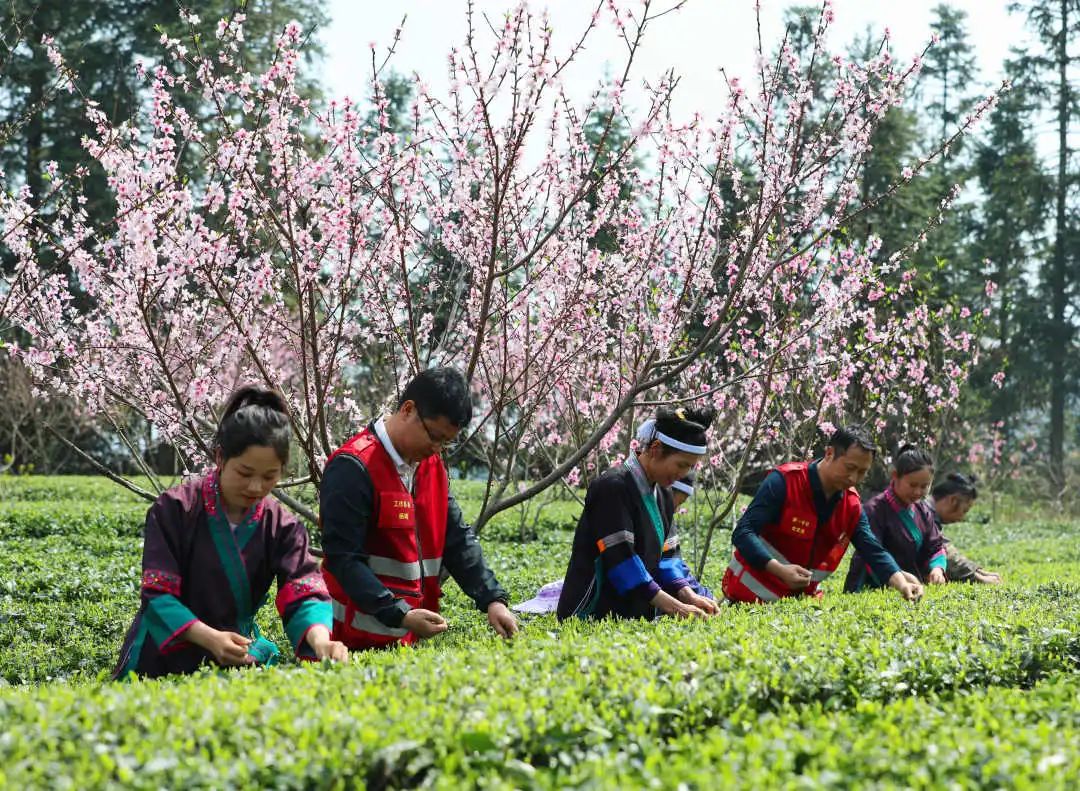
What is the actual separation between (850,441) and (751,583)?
1.05 metres

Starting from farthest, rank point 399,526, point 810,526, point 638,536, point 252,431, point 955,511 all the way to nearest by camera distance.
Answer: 1. point 955,511
2. point 810,526
3. point 638,536
4. point 399,526
5. point 252,431

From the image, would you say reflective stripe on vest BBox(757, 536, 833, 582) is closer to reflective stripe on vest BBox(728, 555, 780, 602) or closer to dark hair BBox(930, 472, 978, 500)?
reflective stripe on vest BBox(728, 555, 780, 602)

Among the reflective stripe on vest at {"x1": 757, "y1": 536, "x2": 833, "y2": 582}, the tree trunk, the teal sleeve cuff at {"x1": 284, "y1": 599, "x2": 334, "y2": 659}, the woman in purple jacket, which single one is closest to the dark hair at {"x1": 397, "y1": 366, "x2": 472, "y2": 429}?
the teal sleeve cuff at {"x1": 284, "y1": 599, "x2": 334, "y2": 659}

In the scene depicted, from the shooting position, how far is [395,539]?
4145 millimetres

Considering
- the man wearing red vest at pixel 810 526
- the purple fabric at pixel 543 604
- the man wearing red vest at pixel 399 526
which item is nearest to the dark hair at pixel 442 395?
the man wearing red vest at pixel 399 526

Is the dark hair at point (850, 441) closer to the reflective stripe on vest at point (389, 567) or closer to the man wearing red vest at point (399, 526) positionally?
the man wearing red vest at point (399, 526)

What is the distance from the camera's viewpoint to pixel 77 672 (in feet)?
22.6

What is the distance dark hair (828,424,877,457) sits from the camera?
5.83 m

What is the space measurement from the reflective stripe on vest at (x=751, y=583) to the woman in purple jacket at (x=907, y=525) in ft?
3.03

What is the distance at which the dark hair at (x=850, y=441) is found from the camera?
19.1ft

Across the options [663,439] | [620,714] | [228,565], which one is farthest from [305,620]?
[663,439]

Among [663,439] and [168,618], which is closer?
[168,618]

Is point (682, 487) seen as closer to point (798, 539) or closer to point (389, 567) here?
point (798, 539)

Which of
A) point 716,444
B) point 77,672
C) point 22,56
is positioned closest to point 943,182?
point 716,444
